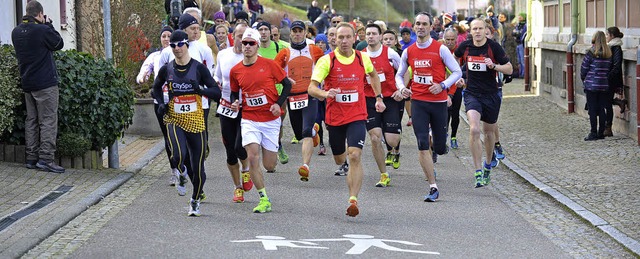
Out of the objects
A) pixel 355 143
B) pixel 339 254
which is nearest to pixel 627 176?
pixel 355 143

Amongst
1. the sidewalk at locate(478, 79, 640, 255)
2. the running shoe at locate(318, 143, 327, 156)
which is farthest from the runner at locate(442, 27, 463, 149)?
the running shoe at locate(318, 143, 327, 156)

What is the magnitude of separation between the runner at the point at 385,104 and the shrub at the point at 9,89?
12.7 feet

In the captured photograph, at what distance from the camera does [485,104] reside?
14281mm

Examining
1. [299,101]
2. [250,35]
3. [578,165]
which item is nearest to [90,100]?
[299,101]

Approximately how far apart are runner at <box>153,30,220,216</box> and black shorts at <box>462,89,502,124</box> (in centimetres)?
349

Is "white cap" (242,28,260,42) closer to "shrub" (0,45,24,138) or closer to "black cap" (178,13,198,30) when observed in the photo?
"black cap" (178,13,198,30)

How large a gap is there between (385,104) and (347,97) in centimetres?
265

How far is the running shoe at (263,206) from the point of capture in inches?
468

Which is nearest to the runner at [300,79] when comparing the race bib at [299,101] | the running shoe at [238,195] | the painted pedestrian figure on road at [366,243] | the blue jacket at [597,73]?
the race bib at [299,101]

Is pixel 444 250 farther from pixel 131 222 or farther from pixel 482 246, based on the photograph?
pixel 131 222

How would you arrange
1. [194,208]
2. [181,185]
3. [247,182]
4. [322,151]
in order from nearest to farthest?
[194,208]
[247,182]
[181,185]
[322,151]

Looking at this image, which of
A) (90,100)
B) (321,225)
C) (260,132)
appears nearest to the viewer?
(321,225)

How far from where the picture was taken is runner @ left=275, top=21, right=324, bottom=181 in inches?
590

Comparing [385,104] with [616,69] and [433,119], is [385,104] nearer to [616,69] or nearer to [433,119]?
[433,119]
